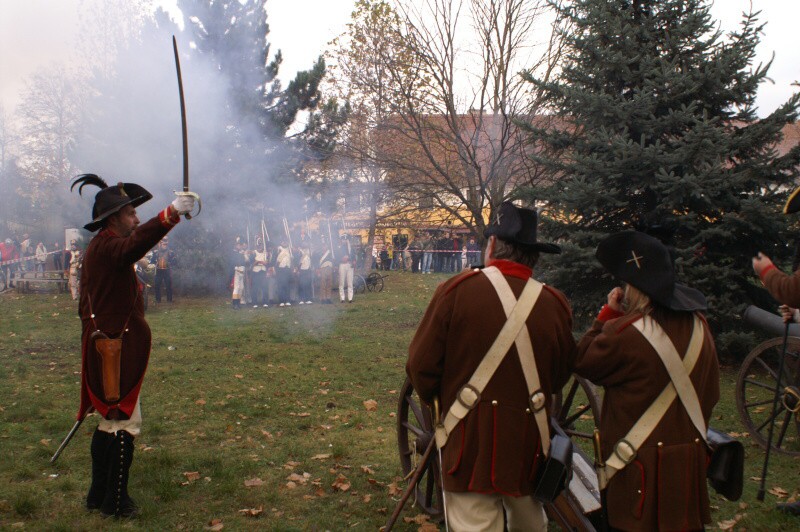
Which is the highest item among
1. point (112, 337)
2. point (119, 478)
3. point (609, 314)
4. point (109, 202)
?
point (109, 202)

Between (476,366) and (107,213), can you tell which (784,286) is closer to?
(476,366)

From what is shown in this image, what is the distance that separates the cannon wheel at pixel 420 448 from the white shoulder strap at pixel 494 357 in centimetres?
113

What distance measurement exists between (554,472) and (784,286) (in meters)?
2.05

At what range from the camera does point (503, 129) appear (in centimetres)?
1171

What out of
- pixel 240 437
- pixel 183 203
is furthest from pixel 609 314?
pixel 240 437

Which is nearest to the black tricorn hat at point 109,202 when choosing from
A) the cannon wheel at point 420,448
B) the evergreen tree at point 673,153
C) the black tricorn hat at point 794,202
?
the cannon wheel at point 420,448

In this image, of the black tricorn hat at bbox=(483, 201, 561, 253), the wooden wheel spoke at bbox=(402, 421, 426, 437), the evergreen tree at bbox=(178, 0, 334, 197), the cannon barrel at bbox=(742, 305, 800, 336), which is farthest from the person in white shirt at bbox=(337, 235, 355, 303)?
the black tricorn hat at bbox=(483, 201, 561, 253)

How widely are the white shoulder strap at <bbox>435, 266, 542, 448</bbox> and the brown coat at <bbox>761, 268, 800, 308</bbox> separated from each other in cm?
190

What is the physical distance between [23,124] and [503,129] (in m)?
11.4

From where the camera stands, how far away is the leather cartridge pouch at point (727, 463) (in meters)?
3.04

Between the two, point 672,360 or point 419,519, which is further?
point 419,519

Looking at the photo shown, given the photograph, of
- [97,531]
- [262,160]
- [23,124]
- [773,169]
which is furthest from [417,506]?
[23,124]

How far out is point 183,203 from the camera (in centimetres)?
410

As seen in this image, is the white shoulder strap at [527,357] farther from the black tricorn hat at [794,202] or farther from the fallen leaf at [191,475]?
the fallen leaf at [191,475]
